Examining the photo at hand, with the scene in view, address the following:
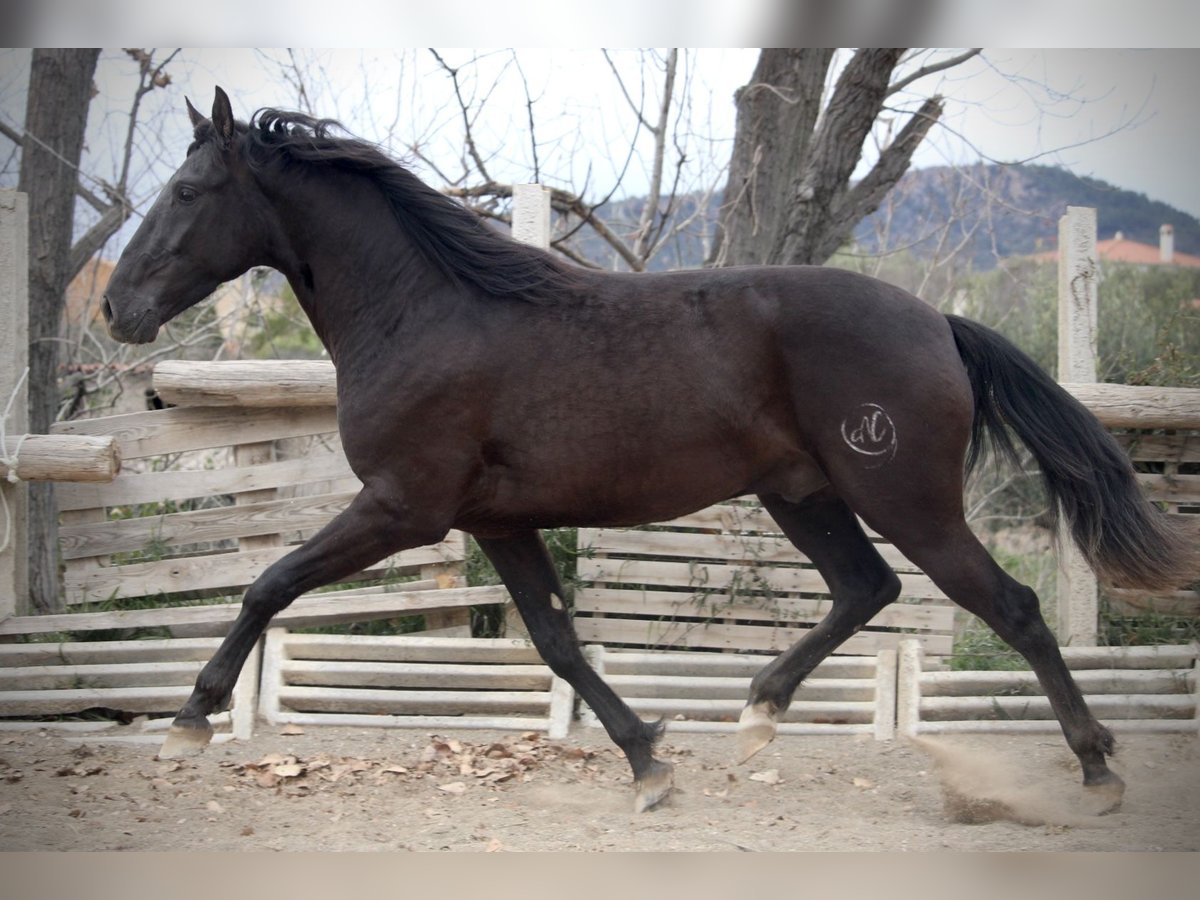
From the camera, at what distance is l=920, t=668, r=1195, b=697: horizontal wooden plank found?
495 cm

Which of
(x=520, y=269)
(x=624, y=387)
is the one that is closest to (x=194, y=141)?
(x=520, y=269)

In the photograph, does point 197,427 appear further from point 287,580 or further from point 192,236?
point 287,580

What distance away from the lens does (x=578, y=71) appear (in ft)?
21.3

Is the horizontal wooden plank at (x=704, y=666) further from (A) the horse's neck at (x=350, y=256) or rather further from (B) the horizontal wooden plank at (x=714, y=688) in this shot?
(A) the horse's neck at (x=350, y=256)

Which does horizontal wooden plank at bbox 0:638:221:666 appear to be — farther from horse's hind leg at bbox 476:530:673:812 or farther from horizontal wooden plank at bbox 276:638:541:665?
horse's hind leg at bbox 476:530:673:812

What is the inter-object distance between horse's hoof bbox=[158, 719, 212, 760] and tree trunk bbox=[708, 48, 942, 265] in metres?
4.32

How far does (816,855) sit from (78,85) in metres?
5.50

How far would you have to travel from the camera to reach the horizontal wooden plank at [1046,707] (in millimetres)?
4906

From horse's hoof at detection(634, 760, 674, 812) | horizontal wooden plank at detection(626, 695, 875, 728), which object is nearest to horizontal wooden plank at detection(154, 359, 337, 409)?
horizontal wooden plank at detection(626, 695, 875, 728)

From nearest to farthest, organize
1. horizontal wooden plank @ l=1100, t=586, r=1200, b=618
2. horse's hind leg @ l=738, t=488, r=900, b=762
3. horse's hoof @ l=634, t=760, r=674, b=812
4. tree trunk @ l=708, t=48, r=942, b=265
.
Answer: horse's hoof @ l=634, t=760, r=674, b=812
horse's hind leg @ l=738, t=488, r=900, b=762
horizontal wooden plank @ l=1100, t=586, r=1200, b=618
tree trunk @ l=708, t=48, r=942, b=265

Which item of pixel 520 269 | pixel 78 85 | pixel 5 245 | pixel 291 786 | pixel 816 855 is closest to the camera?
pixel 816 855

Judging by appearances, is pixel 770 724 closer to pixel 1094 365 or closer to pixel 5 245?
pixel 1094 365

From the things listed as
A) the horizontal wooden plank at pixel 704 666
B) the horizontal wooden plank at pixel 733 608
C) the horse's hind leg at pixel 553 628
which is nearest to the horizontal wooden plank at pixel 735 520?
the horizontal wooden plank at pixel 733 608

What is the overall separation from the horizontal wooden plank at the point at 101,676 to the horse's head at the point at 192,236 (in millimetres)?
1746
